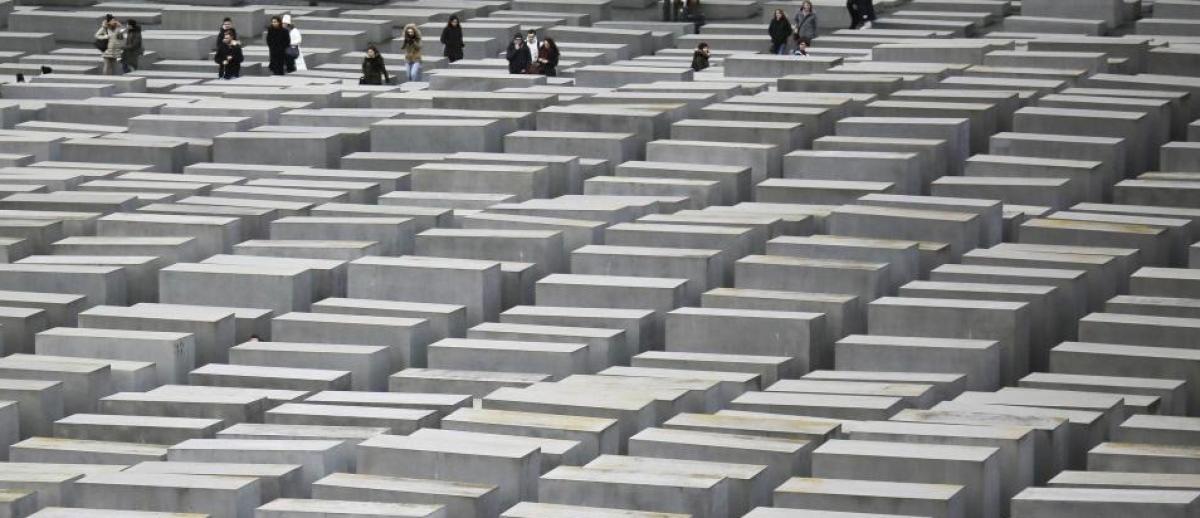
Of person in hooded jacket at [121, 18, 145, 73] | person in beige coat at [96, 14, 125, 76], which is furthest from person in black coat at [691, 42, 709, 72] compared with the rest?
person in beige coat at [96, 14, 125, 76]

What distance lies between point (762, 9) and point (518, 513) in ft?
97.9

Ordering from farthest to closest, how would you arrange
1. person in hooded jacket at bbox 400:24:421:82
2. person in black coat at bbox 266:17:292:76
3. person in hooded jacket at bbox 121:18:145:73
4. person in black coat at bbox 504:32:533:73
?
person in hooded jacket at bbox 121:18:145:73, person in black coat at bbox 266:17:292:76, person in hooded jacket at bbox 400:24:421:82, person in black coat at bbox 504:32:533:73

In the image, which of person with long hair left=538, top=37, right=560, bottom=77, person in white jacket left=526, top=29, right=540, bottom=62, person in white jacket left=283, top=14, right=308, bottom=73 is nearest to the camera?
person with long hair left=538, top=37, right=560, bottom=77

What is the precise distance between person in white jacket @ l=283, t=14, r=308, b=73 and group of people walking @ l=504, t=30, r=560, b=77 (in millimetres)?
3792

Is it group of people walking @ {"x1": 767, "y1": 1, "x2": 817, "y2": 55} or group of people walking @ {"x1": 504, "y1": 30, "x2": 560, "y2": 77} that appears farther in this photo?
group of people walking @ {"x1": 767, "y1": 1, "x2": 817, "y2": 55}

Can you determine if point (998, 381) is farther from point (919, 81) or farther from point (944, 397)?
point (919, 81)

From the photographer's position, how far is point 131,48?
40.8 m

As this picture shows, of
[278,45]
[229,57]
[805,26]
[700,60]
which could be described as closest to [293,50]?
[278,45]

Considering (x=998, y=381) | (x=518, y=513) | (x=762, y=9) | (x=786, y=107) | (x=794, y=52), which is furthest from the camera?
(x=762, y=9)

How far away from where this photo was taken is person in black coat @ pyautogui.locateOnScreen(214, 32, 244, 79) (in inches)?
1545

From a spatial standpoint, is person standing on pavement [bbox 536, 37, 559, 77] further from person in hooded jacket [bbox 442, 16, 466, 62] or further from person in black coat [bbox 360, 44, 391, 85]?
person in hooded jacket [bbox 442, 16, 466, 62]

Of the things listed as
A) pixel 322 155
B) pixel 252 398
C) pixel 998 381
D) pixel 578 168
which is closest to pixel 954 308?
pixel 998 381

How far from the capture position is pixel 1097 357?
22.5m

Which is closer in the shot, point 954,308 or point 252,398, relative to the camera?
point 252,398
